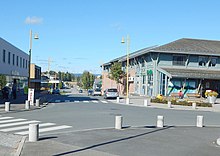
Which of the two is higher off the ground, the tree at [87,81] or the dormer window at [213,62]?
the dormer window at [213,62]

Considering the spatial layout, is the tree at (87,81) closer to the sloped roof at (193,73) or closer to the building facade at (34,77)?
the building facade at (34,77)

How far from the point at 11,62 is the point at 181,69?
79.7 feet

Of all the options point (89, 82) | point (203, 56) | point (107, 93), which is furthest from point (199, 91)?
point (89, 82)

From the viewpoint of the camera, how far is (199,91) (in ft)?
153

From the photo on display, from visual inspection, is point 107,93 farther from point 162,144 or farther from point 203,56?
point 162,144

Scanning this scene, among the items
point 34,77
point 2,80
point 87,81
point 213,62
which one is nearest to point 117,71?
point 213,62

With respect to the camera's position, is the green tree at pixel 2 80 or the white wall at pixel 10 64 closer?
the white wall at pixel 10 64

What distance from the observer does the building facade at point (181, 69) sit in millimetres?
45406

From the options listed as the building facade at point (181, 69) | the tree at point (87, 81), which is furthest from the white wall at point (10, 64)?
the tree at point (87, 81)

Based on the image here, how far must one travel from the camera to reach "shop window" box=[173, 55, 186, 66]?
156 feet

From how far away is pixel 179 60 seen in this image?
4769cm

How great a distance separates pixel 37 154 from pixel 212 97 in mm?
31581

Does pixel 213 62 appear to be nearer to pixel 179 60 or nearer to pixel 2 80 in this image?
pixel 179 60

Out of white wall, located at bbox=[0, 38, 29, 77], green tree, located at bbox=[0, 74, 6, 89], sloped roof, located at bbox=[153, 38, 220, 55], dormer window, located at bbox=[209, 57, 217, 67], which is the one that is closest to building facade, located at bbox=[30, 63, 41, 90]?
white wall, located at bbox=[0, 38, 29, 77]
